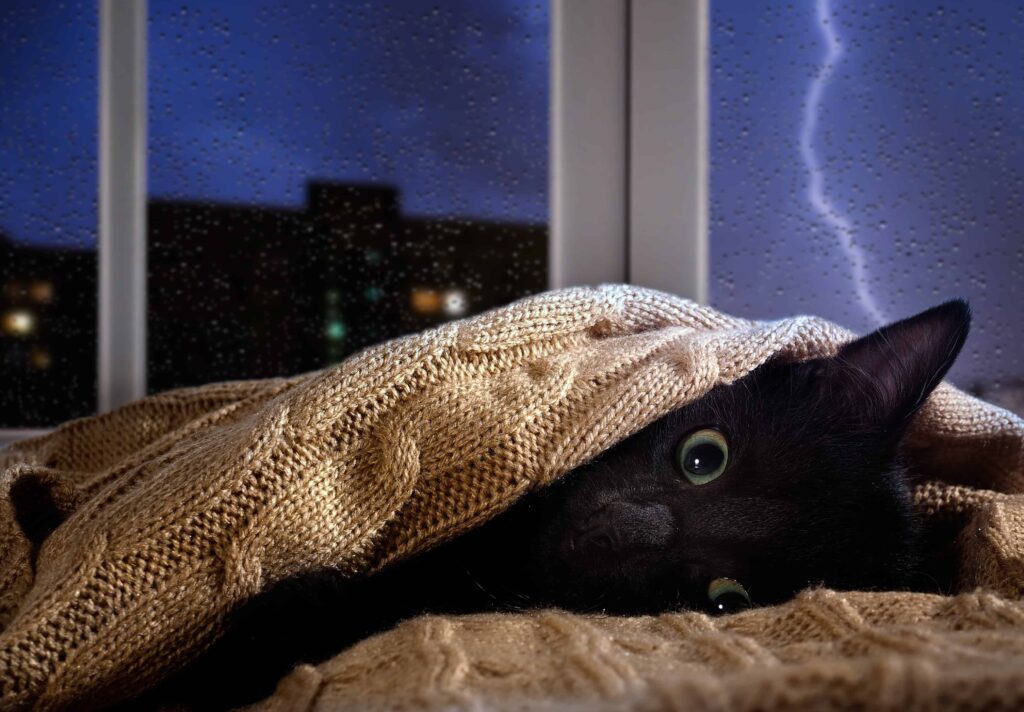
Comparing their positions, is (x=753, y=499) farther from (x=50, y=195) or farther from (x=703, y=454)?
(x=50, y=195)

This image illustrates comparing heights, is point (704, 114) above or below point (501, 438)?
above

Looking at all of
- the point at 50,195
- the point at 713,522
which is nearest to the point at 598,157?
the point at 713,522

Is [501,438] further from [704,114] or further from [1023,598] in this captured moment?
[704,114]

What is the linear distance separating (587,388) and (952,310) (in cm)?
37

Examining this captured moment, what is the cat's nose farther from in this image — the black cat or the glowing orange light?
the glowing orange light

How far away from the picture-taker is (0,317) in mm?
1338

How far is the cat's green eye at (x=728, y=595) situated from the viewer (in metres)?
0.69

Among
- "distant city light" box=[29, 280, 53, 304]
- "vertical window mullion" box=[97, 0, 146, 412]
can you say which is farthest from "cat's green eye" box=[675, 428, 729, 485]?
"distant city light" box=[29, 280, 53, 304]

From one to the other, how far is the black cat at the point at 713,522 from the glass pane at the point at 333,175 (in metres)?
0.70

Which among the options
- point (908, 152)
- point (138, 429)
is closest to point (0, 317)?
point (138, 429)

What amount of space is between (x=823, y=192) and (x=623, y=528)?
97cm

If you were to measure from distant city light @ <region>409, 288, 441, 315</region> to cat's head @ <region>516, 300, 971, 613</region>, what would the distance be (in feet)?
2.40

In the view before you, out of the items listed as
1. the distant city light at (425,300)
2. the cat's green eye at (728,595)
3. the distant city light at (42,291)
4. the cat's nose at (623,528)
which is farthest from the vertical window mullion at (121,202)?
the cat's green eye at (728,595)

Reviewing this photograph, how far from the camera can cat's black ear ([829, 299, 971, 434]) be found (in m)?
0.69
